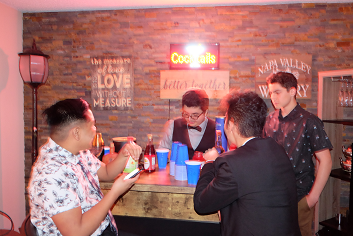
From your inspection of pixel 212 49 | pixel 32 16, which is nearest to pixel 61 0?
pixel 32 16

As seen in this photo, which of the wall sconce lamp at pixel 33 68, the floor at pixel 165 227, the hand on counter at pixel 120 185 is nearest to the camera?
the hand on counter at pixel 120 185

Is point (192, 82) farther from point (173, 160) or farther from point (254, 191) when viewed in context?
point (254, 191)

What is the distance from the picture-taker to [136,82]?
148 inches

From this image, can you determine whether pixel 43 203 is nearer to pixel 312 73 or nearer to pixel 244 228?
pixel 244 228

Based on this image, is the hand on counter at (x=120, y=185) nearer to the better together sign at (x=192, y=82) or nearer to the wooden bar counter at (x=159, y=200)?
the wooden bar counter at (x=159, y=200)

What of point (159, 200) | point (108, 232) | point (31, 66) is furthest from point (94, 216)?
point (31, 66)

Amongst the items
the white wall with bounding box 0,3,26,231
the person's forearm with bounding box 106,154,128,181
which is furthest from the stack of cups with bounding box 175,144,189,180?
the white wall with bounding box 0,3,26,231

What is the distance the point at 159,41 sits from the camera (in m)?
3.67

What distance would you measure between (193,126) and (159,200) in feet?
3.80

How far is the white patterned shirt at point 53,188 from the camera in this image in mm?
1149

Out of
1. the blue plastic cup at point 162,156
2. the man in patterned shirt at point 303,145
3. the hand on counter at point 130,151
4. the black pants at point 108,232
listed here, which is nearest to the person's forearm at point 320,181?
the man in patterned shirt at point 303,145

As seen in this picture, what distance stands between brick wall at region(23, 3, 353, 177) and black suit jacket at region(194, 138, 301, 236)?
2.40m

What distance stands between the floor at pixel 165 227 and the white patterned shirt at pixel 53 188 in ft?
1.88

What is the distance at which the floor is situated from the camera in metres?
1.91
